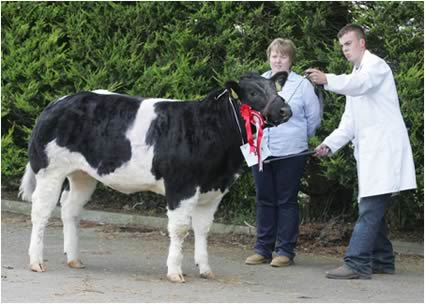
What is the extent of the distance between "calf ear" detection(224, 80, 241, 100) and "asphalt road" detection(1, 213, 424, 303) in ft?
5.47

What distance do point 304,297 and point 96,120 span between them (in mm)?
2475

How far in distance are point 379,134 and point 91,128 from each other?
2.62 metres

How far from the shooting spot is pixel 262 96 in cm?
794

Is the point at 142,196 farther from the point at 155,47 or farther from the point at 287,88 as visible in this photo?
the point at 287,88

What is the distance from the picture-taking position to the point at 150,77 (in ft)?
34.6

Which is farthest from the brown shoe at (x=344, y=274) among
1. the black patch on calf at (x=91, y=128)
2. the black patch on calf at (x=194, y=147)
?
the black patch on calf at (x=91, y=128)

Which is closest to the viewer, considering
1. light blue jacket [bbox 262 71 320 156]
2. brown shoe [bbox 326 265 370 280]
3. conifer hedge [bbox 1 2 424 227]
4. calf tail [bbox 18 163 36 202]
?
brown shoe [bbox 326 265 370 280]

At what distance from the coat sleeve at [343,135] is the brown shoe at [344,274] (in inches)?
44.6

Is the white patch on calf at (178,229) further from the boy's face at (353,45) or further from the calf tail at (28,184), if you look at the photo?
the boy's face at (353,45)

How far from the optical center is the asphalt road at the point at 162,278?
7383 millimetres

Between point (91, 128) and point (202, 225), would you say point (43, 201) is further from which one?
point (202, 225)

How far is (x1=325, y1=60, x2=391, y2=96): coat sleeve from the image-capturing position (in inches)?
316

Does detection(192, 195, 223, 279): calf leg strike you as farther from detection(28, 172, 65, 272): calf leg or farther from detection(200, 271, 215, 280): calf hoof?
detection(28, 172, 65, 272): calf leg

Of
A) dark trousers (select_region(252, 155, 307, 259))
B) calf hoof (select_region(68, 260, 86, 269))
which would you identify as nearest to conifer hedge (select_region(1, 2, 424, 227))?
dark trousers (select_region(252, 155, 307, 259))
